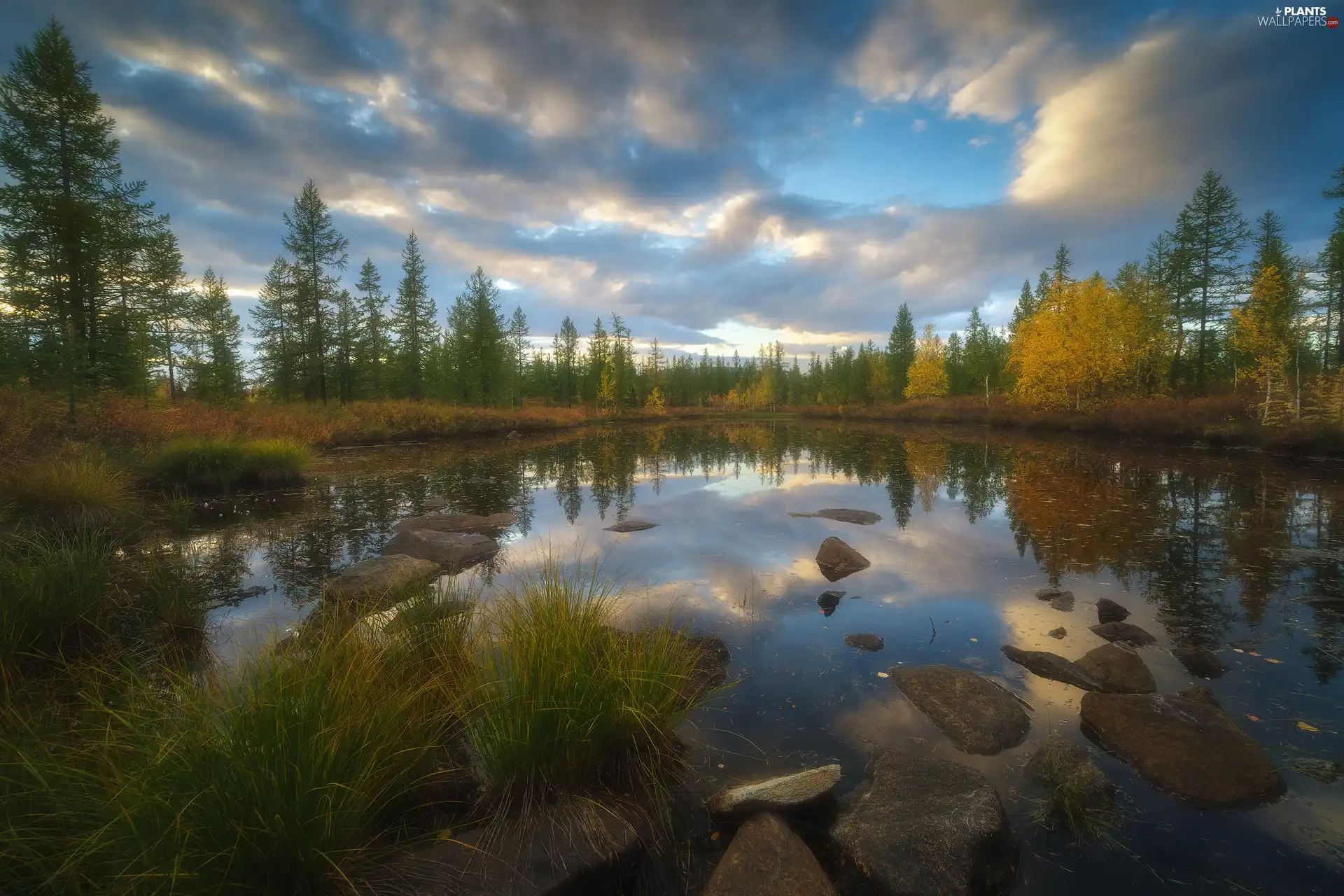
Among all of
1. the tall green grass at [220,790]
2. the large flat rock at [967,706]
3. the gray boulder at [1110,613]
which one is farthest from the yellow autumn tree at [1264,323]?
the tall green grass at [220,790]

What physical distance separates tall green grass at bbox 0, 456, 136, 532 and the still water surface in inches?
49.4

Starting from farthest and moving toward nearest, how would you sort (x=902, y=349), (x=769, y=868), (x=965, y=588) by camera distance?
(x=902, y=349) < (x=965, y=588) < (x=769, y=868)

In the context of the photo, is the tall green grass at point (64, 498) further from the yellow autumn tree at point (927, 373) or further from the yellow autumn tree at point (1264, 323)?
the yellow autumn tree at point (927, 373)

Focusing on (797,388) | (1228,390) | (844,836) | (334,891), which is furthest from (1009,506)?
(797,388)

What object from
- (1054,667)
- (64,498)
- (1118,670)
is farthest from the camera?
(64,498)

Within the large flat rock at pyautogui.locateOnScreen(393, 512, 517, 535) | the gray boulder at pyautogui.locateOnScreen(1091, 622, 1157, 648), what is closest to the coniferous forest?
the large flat rock at pyautogui.locateOnScreen(393, 512, 517, 535)

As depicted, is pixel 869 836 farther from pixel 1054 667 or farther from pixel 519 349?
pixel 519 349

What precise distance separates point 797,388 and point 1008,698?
9483 cm

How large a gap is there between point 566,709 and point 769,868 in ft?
4.30

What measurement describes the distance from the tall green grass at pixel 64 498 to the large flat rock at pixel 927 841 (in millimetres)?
10061

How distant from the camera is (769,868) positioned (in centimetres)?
272

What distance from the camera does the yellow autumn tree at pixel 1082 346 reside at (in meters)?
32.2

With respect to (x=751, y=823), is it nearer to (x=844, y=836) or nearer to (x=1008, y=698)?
(x=844, y=836)

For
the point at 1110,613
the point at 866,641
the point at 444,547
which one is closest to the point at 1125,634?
the point at 1110,613
